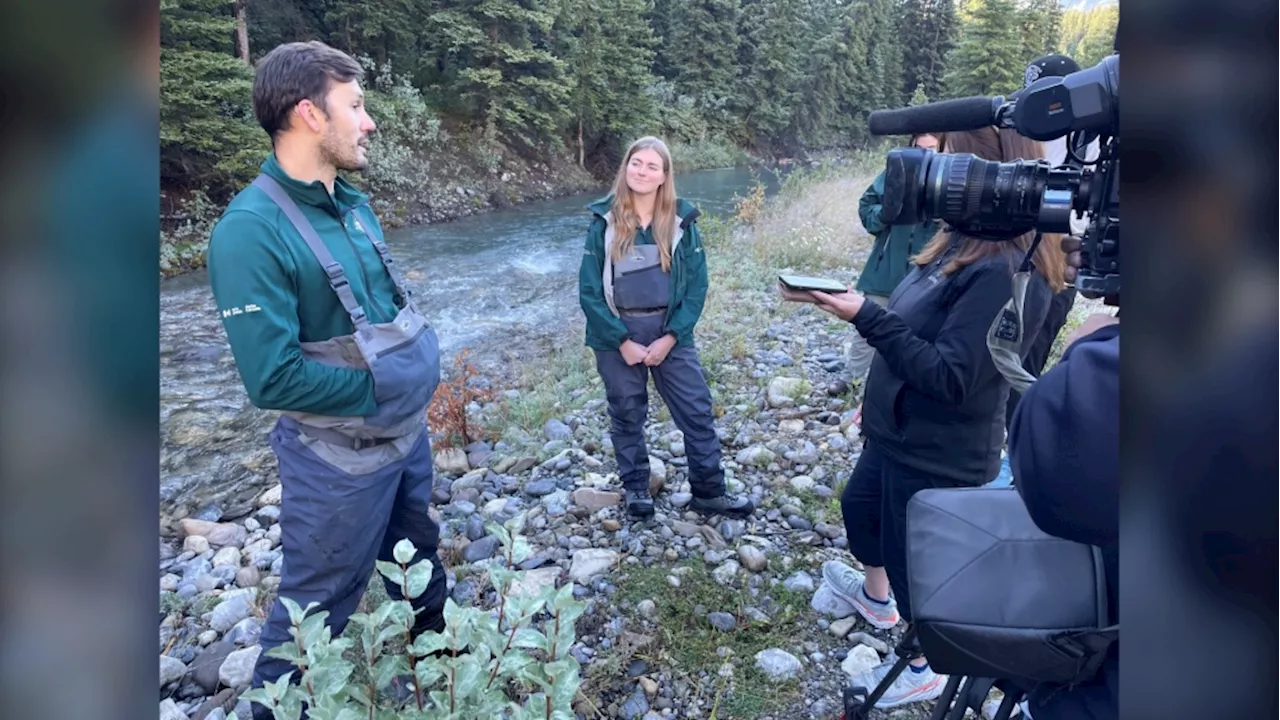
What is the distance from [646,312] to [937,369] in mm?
1893

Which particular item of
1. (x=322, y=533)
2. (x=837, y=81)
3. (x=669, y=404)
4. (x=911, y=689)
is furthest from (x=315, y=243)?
(x=837, y=81)

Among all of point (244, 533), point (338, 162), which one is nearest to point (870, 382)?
point (338, 162)

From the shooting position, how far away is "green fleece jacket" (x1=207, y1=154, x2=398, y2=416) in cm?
203

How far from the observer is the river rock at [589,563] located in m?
3.37

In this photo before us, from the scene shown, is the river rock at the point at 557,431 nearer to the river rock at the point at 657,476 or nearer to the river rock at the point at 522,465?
the river rock at the point at 522,465

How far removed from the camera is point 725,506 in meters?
3.86

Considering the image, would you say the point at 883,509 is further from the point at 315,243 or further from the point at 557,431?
the point at 557,431

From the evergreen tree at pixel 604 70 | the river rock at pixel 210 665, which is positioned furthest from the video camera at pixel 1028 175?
the evergreen tree at pixel 604 70

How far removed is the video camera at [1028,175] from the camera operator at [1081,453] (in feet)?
0.56

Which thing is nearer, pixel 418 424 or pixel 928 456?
pixel 928 456

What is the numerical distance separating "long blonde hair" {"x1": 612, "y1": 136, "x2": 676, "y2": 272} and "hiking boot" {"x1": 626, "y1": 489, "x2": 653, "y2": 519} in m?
1.19

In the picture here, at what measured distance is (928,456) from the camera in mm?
2354
